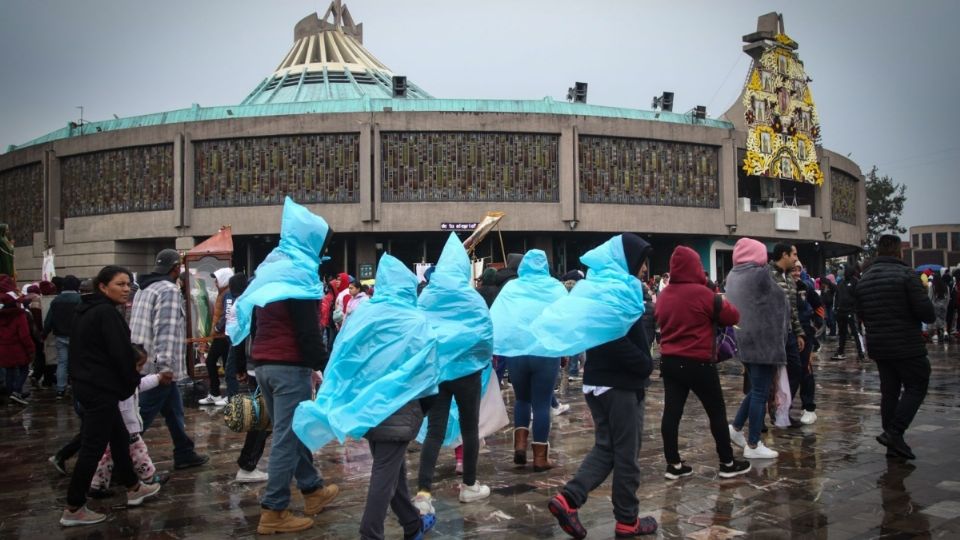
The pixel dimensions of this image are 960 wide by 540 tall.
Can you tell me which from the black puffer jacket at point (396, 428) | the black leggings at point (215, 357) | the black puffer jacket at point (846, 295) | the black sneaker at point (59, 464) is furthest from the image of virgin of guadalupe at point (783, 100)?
the black puffer jacket at point (396, 428)

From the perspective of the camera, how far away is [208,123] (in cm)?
3127

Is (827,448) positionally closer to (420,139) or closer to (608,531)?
(608,531)

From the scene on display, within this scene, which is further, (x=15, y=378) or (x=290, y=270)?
(x=15, y=378)

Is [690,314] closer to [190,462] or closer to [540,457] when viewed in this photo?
[540,457]

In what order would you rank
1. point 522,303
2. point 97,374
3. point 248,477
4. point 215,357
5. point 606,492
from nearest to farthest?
point 97,374 → point 606,492 → point 248,477 → point 522,303 → point 215,357

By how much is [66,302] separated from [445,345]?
8.62 m

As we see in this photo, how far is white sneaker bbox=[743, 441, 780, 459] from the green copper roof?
2545cm

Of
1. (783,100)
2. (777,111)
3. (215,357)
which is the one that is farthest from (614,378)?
(783,100)

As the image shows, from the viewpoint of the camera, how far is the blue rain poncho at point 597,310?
4984 millimetres

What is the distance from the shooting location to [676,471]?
620cm

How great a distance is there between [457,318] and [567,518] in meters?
1.62

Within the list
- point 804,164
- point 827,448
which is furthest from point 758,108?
point 827,448

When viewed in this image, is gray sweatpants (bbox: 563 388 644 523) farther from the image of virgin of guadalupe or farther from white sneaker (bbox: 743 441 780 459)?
the image of virgin of guadalupe

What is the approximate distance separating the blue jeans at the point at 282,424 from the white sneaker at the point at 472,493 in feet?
3.87
